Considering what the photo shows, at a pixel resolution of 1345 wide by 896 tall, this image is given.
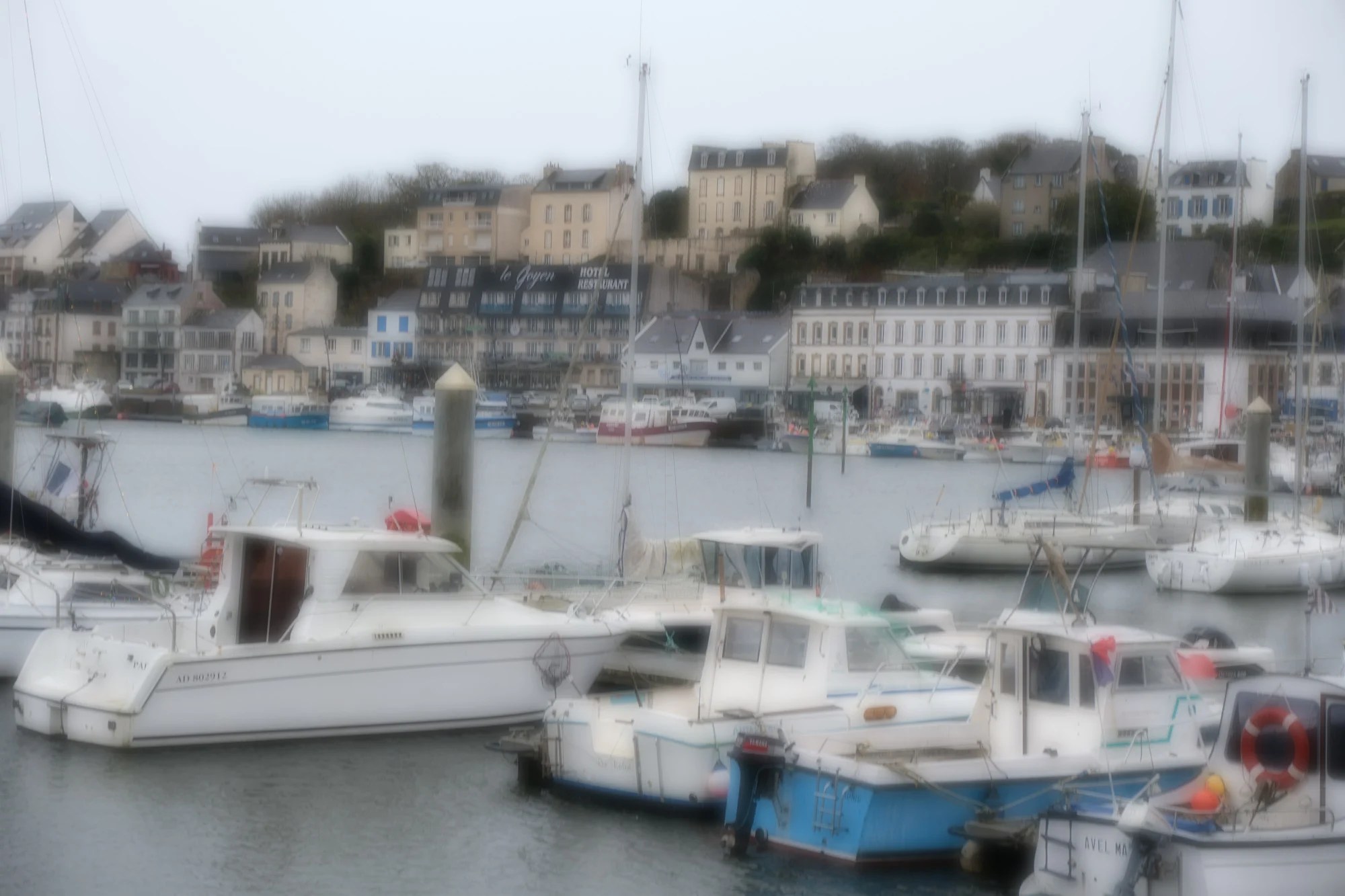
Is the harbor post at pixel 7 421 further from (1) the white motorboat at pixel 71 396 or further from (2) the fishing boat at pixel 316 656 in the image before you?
(1) the white motorboat at pixel 71 396

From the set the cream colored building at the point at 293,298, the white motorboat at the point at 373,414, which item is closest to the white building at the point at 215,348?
the cream colored building at the point at 293,298

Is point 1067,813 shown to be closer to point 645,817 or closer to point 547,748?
point 645,817

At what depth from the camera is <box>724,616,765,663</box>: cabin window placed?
1645 centimetres

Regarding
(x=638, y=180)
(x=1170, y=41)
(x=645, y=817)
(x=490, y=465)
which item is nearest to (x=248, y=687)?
(x=645, y=817)

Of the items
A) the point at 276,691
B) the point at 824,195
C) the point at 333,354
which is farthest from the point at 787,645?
the point at 333,354

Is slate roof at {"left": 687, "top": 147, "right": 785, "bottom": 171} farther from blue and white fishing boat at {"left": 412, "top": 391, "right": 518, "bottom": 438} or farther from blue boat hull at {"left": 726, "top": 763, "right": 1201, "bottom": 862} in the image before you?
blue boat hull at {"left": 726, "top": 763, "right": 1201, "bottom": 862}

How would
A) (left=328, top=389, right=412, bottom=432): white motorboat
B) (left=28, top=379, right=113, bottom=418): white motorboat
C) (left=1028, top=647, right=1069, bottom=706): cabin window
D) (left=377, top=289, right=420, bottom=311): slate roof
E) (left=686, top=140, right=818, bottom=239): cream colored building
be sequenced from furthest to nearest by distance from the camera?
(left=686, top=140, right=818, bottom=239): cream colored building → (left=377, top=289, right=420, bottom=311): slate roof → (left=328, top=389, right=412, bottom=432): white motorboat → (left=28, top=379, right=113, bottom=418): white motorboat → (left=1028, top=647, right=1069, bottom=706): cabin window

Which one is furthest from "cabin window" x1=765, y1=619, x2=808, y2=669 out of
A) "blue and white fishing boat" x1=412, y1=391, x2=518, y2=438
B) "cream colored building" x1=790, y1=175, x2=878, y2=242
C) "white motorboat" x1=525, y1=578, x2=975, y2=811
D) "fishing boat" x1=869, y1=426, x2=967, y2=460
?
"cream colored building" x1=790, y1=175, x2=878, y2=242

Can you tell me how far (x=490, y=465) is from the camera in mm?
79250

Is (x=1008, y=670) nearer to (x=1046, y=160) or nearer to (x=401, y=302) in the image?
(x=1046, y=160)

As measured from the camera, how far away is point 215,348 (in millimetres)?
A: 129625

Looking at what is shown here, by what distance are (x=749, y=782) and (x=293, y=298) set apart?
119587 millimetres

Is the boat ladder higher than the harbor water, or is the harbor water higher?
the boat ladder

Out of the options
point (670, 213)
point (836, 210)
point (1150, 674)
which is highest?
point (670, 213)
